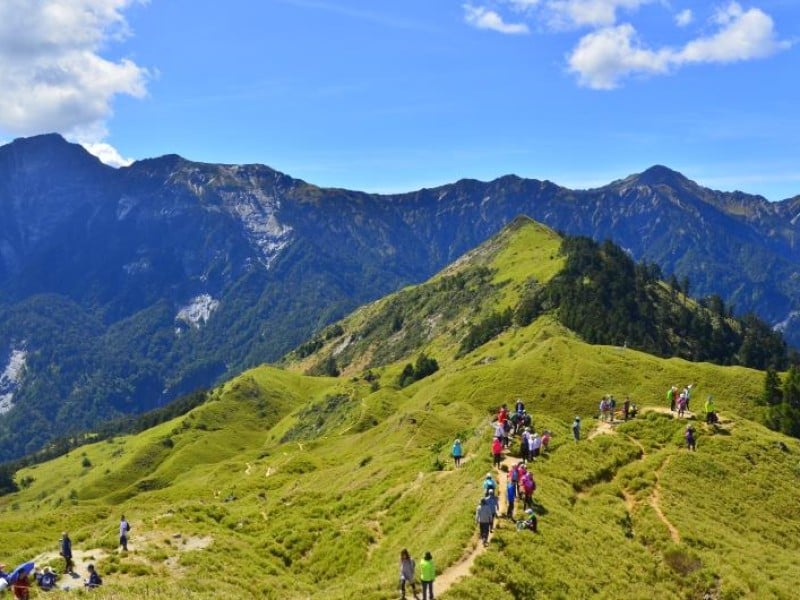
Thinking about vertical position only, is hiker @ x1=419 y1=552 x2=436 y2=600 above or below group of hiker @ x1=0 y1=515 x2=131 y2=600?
above

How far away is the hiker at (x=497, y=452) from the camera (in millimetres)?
50969

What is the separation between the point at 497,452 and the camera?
5122 cm

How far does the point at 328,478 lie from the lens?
9031cm

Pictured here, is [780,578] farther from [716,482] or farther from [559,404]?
[559,404]

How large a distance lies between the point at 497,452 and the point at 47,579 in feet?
100

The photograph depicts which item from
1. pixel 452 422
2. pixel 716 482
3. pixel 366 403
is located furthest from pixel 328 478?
pixel 366 403

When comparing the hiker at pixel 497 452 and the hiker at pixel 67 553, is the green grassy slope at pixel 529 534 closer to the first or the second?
the hiker at pixel 497 452

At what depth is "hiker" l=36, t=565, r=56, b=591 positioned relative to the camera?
37906 millimetres

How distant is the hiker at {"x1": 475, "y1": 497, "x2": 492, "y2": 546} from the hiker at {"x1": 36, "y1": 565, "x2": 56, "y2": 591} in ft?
79.6

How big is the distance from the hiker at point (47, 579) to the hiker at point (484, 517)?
24276 mm

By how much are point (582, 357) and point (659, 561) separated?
8320cm

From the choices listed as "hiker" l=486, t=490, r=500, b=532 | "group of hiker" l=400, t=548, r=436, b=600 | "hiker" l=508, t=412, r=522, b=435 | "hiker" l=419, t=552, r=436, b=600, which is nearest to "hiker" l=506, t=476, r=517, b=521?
"hiker" l=486, t=490, r=500, b=532

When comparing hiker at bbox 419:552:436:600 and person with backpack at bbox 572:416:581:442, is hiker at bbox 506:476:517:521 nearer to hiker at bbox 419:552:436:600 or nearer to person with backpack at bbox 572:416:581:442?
hiker at bbox 419:552:436:600

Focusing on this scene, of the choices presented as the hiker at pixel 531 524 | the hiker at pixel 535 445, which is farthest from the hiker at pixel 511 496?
the hiker at pixel 535 445
